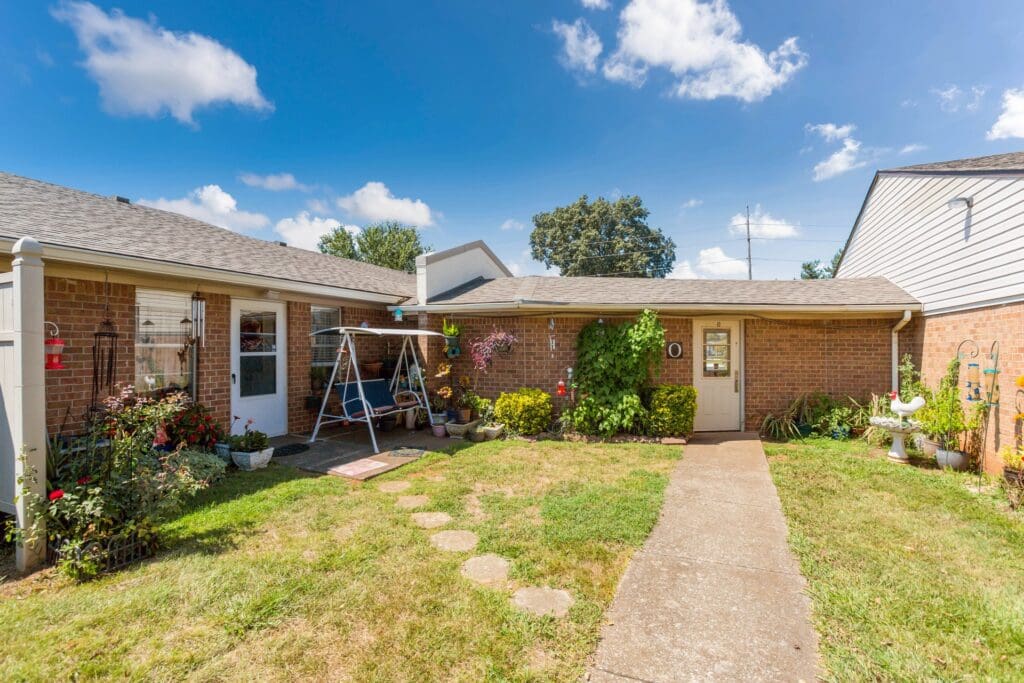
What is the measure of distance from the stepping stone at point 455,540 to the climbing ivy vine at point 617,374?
14.1 feet

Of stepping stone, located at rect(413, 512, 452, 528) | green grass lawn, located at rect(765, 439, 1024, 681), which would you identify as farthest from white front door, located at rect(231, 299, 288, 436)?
green grass lawn, located at rect(765, 439, 1024, 681)

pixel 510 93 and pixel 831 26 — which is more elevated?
pixel 510 93

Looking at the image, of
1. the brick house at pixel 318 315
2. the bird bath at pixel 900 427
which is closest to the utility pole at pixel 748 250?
the brick house at pixel 318 315

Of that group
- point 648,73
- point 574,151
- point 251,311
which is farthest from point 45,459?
point 574,151

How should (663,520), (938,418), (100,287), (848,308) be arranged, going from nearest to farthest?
(663,520)
(100,287)
(938,418)
(848,308)

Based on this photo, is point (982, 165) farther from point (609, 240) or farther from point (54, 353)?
point (609, 240)

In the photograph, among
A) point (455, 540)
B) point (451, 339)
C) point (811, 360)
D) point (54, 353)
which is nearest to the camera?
point (455, 540)

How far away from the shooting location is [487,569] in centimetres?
324

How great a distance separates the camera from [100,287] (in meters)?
5.16

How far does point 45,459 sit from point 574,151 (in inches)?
527

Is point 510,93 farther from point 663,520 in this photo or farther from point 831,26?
point 663,520

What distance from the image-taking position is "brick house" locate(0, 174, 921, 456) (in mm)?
5105

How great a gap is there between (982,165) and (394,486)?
31.1ft

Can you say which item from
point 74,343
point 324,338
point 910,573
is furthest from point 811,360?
point 74,343
